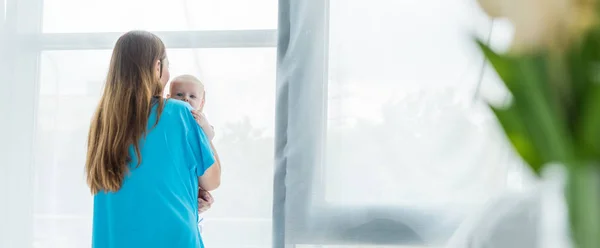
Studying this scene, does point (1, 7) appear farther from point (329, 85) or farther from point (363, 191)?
point (363, 191)

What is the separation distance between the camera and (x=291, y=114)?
69.7 inches

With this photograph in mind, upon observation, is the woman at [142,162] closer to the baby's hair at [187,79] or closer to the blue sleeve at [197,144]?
the blue sleeve at [197,144]

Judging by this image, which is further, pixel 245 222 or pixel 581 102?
pixel 245 222

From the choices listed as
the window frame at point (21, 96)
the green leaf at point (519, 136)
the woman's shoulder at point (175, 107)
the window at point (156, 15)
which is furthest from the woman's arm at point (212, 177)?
the green leaf at point (519, 136)

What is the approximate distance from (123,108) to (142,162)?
0.46 feet

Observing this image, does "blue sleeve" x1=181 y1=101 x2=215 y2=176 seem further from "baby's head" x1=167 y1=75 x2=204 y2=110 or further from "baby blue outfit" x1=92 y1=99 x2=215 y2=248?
"baby's head" x1=167 y1=75 x2=204 y2=110

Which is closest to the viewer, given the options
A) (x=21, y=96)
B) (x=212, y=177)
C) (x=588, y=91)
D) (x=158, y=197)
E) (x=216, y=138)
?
(x=588, y=91)

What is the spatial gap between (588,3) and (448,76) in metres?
1.56

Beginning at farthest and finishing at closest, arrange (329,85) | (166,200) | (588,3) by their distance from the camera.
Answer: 1. (329,85)
2. (166,200)
3. (588,3)

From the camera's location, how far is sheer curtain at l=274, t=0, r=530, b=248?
1.69 metres

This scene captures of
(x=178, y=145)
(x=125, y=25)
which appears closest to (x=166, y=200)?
(x=178, y=145)

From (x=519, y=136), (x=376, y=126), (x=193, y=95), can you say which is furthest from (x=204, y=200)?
(x=519, y=136)

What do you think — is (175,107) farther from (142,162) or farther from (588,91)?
(588,91)

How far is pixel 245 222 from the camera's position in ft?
6.06
